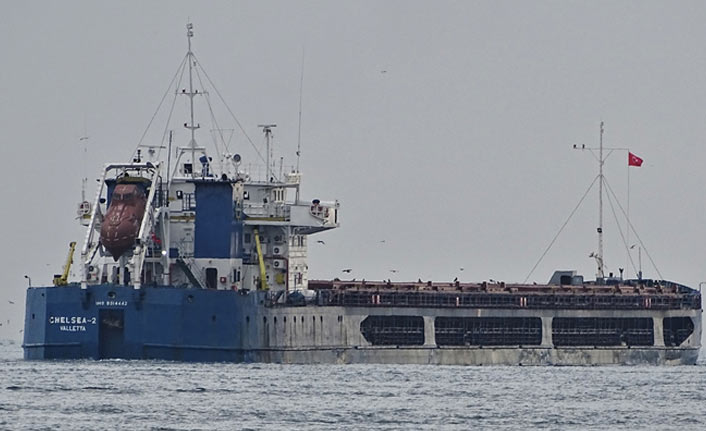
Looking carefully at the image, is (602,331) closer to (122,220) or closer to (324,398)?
(122,220)

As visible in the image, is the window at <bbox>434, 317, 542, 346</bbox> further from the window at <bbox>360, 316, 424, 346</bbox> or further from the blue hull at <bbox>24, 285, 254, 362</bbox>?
the blue hull at <bbox>24, 285, 254, 362</bbox>

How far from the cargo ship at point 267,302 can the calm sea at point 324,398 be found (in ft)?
6.41

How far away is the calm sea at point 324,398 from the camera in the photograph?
80.4 metres

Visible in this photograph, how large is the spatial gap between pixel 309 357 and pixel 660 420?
32095 millimetres

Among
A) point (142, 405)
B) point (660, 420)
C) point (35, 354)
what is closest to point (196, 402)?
point (142, 405)

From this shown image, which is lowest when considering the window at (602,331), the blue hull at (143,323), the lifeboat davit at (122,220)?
the blue hull at (143,323)

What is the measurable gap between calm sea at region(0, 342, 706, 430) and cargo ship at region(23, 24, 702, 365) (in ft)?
6.41

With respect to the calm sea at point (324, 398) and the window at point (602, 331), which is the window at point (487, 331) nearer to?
the window at point (602, 331)

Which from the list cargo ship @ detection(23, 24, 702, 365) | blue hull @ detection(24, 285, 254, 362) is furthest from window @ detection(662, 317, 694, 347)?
blue hull @ detection(24, 285, 254, 362)

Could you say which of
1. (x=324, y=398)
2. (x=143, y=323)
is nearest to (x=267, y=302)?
(x=143, y=323)

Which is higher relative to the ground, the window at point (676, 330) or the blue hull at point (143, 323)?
the window at point (676, 330)

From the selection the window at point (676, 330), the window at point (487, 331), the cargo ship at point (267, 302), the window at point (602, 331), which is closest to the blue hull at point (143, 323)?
the cargo ship at point (267, 302)

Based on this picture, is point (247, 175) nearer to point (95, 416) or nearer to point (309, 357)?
point (309, 357)

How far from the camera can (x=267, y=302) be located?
111 meters
